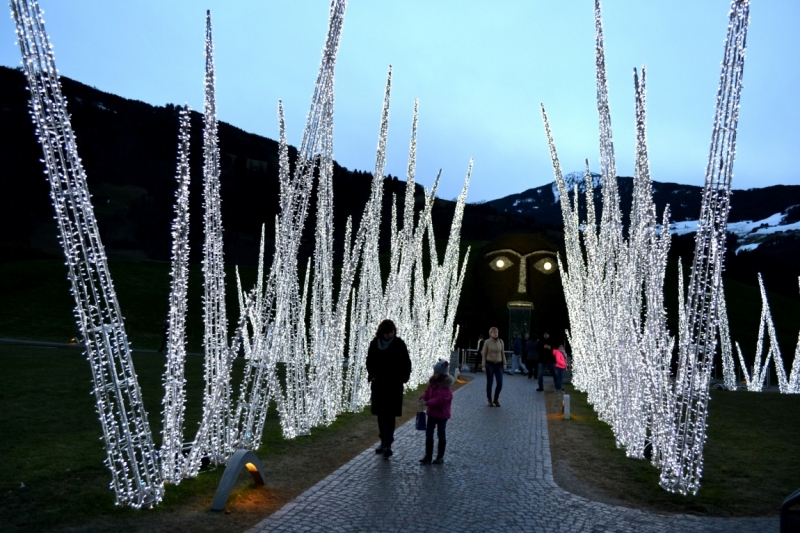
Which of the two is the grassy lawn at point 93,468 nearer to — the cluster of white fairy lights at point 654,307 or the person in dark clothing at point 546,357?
the cluster of white fairy lights at point 654,307

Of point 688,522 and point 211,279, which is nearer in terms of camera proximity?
point 688,522

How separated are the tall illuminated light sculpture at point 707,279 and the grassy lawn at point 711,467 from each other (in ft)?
1.44

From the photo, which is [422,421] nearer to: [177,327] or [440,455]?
[440,455]

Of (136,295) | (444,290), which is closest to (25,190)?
(136,295)

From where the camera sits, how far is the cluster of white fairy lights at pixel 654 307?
6.88 metres

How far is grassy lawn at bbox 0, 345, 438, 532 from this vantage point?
18.0 feet

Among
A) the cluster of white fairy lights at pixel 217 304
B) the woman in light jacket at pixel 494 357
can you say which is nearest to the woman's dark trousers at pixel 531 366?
the woman in light jacket at pixel 494 357

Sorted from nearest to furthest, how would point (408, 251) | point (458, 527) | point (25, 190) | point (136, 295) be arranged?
1. point (458, 527)
2. point (408, 251)
3. point (136, 295)
4. point (25, 190)

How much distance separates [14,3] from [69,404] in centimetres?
900

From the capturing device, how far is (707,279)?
7.03 meters

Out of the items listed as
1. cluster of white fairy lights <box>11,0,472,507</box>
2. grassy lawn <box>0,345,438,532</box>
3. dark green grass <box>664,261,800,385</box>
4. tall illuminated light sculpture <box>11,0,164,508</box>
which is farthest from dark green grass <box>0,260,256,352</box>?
dark green grass <box>664,261,800,385</box>

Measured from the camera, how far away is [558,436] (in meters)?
11.1

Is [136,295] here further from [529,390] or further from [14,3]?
[14,3]

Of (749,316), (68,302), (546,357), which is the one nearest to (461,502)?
(546,357)
